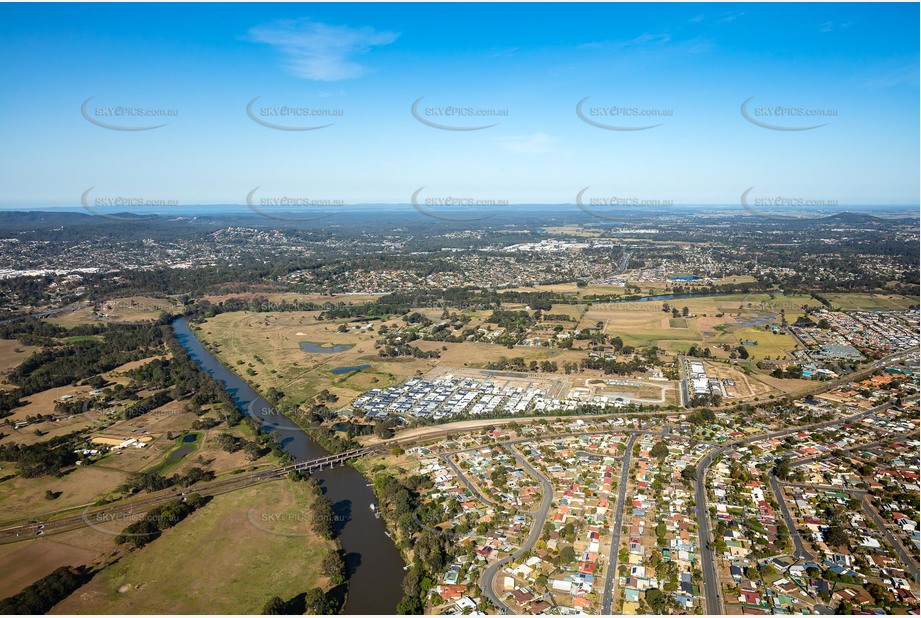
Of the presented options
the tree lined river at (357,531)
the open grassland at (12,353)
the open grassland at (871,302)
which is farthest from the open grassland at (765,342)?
the open grassland at (12,353)

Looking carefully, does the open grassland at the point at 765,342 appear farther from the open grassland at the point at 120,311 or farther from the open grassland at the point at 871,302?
the open grassland at the point at 120,311

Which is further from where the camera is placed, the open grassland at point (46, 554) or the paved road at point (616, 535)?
the open grassland at point (46, 554)

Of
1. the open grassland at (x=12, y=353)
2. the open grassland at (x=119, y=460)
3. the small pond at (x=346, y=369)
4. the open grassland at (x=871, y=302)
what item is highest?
the open grassland at (x=871, y=302)

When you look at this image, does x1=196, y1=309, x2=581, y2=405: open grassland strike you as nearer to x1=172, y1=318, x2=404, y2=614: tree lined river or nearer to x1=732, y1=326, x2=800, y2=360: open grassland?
x1=172, y1=318, x2=404, y2=614: tree lined river

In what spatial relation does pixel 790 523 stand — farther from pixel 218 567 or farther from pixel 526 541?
pixel 218 567

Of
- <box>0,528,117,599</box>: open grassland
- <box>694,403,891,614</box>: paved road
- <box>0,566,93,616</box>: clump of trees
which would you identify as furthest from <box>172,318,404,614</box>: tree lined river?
<box>694,403,891,614</box>: paved road

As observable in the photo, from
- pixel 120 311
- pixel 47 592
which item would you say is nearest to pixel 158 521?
pixel 47 592

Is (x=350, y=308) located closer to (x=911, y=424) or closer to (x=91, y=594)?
(x=91, y=594)
